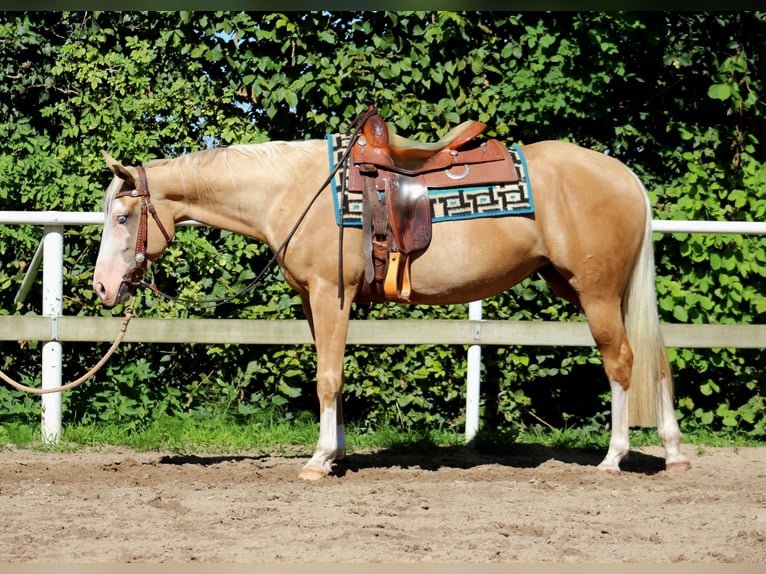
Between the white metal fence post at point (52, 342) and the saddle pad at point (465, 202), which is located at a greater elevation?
the saddle pad at point (465, 202)

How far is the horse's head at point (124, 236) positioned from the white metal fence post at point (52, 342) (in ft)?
3.46

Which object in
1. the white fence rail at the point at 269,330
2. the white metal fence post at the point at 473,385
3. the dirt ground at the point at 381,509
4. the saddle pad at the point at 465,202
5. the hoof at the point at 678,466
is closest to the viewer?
the dirt ground at the point at 381,509

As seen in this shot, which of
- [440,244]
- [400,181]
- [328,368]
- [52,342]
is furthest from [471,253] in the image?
[52,342]

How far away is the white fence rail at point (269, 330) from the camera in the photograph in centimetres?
556

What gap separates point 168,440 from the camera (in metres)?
5.66

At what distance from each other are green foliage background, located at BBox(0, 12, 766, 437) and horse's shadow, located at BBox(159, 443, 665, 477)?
70cm

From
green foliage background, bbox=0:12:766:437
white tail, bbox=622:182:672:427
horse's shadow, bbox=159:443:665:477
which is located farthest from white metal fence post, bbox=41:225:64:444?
white tail, bbox=622:182:672:427

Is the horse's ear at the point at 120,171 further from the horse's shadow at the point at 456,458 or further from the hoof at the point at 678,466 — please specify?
the hoof at the point at 678,466

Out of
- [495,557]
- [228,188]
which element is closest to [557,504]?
[495,557]

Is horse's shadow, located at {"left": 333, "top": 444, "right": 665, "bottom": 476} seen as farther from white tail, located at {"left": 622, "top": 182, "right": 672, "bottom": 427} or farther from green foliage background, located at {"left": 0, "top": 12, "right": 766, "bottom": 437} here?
green foliage background, located at {"left": 0, "top": 12, "right": 766, "bottom": 437}

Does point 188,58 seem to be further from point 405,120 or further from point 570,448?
point 570,448

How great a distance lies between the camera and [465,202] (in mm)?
4809

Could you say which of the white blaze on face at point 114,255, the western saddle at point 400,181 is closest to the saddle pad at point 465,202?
the western saddle at point 400,181

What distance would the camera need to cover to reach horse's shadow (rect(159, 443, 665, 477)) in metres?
5.17
